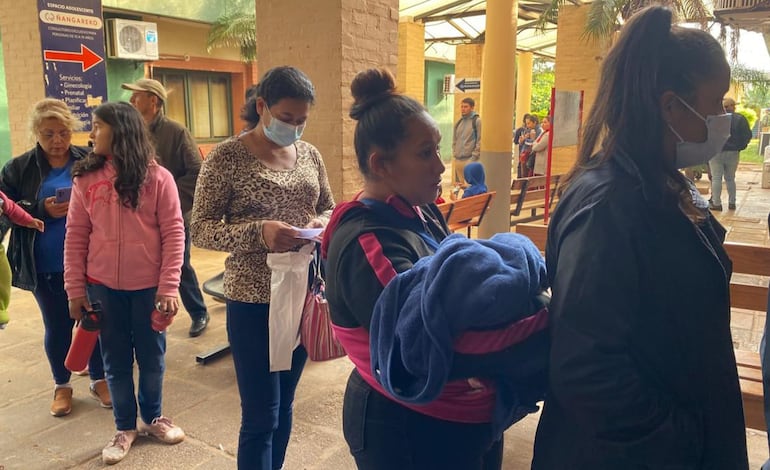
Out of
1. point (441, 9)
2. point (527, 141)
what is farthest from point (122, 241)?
point (441, 9)

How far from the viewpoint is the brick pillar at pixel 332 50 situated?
4.70 meters

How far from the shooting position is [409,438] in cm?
151

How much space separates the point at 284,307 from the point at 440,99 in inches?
778

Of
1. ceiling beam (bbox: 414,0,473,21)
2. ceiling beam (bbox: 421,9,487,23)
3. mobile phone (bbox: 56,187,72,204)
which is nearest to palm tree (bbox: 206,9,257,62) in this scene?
ceiling beam (bbox: 414,0,473,21)

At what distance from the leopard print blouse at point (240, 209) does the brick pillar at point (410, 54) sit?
12842mm

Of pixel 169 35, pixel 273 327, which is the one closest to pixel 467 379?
pixel 273 327

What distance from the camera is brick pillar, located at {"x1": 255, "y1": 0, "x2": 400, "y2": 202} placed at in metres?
4.70

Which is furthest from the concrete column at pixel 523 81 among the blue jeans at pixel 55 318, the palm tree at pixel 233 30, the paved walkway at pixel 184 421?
the blue jeans at pixel 55 318

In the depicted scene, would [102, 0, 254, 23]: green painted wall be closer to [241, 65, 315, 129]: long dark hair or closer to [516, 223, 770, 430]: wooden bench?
[241, 65, 315, 129]: long dark hair

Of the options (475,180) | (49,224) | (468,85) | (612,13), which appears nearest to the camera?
(49,224)

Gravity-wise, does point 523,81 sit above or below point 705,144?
above

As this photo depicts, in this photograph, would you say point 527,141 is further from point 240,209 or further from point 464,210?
point 240,209

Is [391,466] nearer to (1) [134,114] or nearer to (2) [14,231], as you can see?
(1) [134,114]

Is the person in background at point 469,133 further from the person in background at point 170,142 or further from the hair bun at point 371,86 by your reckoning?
the hair bun at point 371,86
